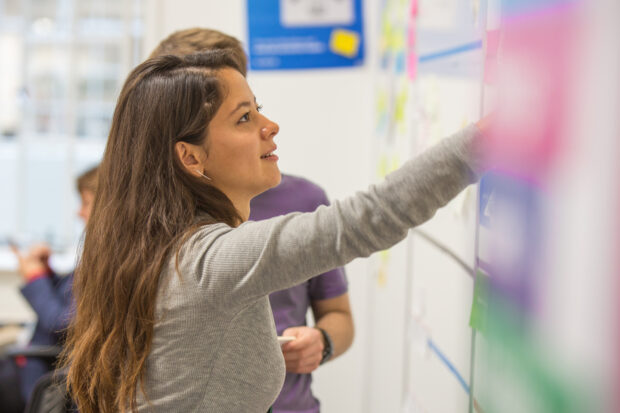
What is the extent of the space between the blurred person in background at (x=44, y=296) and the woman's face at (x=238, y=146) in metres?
1.19

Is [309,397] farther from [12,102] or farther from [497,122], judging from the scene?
[12,102]

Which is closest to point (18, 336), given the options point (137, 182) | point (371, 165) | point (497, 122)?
point (371, 165)

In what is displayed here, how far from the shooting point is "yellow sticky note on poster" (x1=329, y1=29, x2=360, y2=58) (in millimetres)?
2387

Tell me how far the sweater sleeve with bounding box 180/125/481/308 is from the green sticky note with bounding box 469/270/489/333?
10.3 inches

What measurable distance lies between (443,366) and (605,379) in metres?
0.74

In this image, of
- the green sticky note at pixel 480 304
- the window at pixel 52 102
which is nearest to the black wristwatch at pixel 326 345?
the green sticky note at pixel 480 304

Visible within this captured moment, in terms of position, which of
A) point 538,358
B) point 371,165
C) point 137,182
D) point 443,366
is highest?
point 137,182

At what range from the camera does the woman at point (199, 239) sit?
0.71 metres

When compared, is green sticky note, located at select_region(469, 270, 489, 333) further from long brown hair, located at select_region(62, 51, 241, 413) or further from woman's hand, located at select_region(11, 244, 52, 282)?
woman's hand, located at select_region(11, 244, 52, 282)

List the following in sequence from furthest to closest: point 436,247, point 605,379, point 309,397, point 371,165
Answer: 1. point 371,165
2. point 436,247
3. point 309,397
4. point 605,379

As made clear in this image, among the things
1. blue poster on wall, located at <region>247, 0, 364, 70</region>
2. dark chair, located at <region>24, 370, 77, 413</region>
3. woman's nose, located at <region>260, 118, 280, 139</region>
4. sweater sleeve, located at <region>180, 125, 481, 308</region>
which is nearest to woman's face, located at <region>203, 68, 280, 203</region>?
woman's nose, located at <region>260, 118, 280, 139</region>

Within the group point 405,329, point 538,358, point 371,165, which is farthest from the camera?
point 371,165

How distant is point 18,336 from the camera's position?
3.19m

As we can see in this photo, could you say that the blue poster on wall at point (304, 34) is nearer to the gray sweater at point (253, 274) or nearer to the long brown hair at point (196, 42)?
the long brown hair at point (196, 42)
